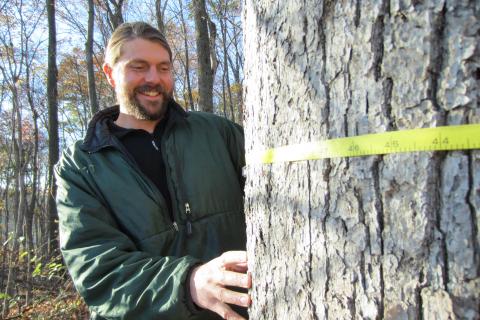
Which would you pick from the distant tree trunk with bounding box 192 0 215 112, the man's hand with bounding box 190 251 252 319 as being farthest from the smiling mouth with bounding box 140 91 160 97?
the distant tree trunk with bounding box 192 0 215 112

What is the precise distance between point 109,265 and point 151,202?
16.9 inches

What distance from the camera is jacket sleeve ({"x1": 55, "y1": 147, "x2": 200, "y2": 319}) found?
5.00ft

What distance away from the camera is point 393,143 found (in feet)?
2.56

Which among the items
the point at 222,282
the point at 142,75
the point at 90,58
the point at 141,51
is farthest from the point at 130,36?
the point at 90,58

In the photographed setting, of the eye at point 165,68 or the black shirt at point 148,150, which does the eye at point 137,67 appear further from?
the black shirt at point 148,150

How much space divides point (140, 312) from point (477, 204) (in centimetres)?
133

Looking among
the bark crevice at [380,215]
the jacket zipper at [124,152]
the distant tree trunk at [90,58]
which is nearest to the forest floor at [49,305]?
the jacket zipper at [124,152]

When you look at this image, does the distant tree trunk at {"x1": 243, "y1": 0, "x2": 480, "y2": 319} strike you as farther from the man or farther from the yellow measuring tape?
the man

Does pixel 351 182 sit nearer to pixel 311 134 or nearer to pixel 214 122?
pixel 311 134

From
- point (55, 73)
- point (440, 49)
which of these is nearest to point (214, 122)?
point (440, 49)

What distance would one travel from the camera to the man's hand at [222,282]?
124 cm

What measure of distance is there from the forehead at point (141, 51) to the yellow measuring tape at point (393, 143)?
6.52ft

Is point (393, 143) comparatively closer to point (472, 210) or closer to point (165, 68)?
point (472, 210)

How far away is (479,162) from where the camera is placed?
28.1 inches
